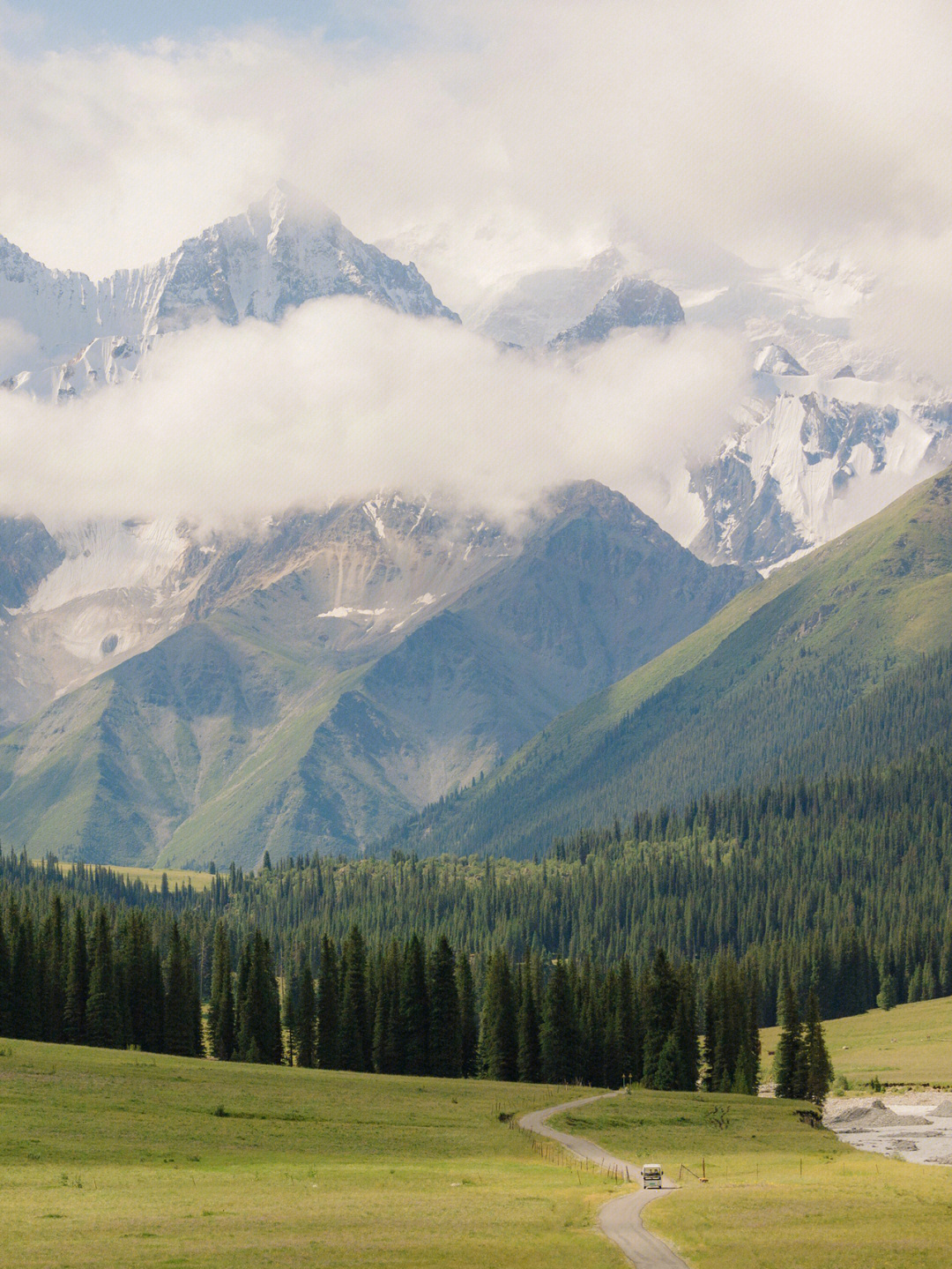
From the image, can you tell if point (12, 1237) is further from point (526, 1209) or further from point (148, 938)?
point (148, 938)

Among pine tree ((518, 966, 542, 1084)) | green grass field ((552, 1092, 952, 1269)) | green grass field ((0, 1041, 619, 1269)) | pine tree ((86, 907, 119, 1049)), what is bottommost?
green grass field ((552, 1092, 952, 1269))

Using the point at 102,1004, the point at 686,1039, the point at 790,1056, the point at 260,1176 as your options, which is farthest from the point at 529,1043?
the point at 260,1176

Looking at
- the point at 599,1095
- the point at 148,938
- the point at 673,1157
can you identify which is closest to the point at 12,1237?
the point at 673,1157

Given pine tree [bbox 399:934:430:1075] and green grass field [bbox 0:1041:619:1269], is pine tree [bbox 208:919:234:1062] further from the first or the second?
green grass field [bbox 0:1041:619:1269]

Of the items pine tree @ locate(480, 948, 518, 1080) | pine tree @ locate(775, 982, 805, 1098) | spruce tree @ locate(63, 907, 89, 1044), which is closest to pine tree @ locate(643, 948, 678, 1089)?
pine tree @ locate(775, 982, 805, 1098)

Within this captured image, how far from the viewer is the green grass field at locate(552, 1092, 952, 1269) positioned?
5469 centimetres

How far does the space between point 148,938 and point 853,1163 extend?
84292 mm

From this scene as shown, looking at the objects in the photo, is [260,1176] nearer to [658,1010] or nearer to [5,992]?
[5,992]

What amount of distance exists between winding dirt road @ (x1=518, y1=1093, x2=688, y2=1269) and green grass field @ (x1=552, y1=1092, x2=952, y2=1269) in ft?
2.59

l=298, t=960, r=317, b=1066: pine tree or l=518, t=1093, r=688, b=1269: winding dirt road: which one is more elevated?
l=298, t=960, r=317, b=1066: pine tree

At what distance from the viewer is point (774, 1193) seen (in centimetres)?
6894

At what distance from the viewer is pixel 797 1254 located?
5391 cm

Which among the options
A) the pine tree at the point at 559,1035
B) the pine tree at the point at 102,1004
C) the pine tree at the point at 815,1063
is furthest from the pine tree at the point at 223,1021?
the pine tree at the point at 815,1063

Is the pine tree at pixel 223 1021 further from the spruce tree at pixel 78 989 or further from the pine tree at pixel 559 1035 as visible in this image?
the pine tree at pixel 559 1035
